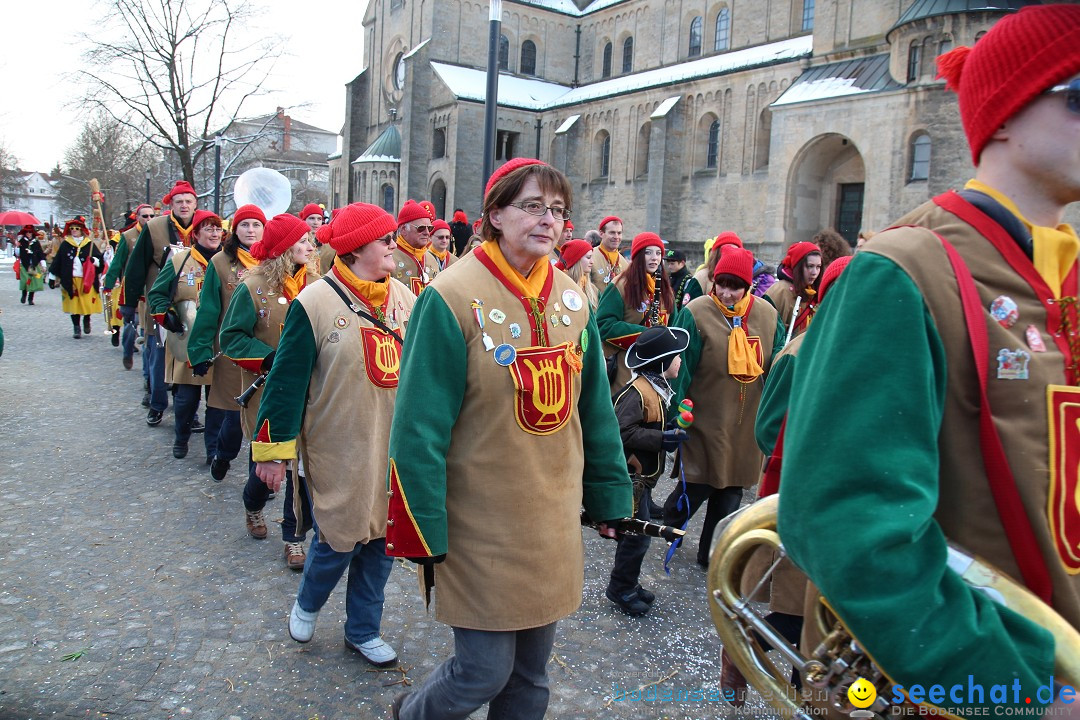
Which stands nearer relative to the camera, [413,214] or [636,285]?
[636,285]

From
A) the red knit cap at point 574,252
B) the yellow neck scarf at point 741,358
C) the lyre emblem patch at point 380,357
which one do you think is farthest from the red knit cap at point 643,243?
the lyre emblem patch at point 380,357

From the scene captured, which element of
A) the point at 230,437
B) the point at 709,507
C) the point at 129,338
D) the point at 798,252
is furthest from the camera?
the point at 129,338

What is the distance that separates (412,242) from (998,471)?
7454 millimetres

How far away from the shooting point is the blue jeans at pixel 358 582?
12.6 ft

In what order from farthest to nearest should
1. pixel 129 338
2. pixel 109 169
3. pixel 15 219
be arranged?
1. pixel 109 169
2. pixel 15 219
3. pixel 129 338

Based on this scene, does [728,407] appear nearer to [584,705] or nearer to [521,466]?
[584,705]

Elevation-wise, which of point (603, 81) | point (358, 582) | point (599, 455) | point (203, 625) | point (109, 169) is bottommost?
point (203, 625)

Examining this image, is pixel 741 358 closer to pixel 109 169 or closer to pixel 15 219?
pixel 15 219

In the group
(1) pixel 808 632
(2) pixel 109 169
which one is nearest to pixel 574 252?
(1) pixel 808 632

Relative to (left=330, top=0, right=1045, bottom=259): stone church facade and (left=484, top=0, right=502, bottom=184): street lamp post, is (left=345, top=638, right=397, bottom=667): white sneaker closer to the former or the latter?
(left=484, top=0, right=502, bottom=184): street lamp post

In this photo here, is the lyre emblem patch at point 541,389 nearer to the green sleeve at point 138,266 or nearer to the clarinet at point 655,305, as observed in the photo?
the clarinet at point 655,305

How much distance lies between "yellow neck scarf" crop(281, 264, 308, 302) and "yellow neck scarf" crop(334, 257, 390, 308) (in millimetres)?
1616

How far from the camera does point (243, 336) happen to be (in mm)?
5117

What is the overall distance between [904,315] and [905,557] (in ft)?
1.27
